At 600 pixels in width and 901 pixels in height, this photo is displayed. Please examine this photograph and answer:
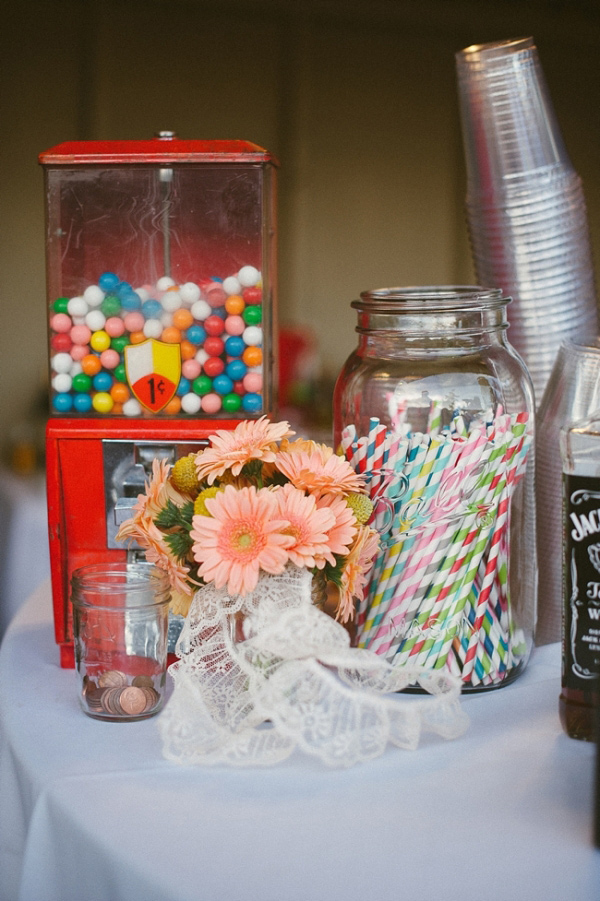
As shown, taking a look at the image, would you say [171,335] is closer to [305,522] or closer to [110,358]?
[110,358]

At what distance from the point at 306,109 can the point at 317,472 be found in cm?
360

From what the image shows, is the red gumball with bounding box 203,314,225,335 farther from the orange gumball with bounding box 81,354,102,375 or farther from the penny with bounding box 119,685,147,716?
the penny with bounding box 119,685,147,716

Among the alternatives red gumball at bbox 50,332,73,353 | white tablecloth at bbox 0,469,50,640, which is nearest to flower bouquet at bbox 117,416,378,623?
red gumball at bbox 50,332,73,353

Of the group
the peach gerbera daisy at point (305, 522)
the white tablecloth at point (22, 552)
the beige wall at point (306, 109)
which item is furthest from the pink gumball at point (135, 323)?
the beige wall at point (306, 109)

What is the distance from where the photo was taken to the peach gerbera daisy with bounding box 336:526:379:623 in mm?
801

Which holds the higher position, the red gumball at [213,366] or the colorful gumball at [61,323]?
the colorful gumball at [61,323]

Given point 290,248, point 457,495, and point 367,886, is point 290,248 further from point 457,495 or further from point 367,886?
point 367,886

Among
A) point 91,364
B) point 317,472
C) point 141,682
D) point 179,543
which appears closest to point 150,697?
point 141,682

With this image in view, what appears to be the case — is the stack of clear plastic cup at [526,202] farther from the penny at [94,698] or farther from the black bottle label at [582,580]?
the penny at [94,698]

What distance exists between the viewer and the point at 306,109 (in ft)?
13.3

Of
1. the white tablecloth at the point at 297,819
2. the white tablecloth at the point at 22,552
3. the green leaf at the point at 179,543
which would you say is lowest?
the white tablecloth at the point at 22,552

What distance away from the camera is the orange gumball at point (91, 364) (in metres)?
0.98

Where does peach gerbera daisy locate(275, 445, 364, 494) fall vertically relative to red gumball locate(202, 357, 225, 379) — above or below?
below

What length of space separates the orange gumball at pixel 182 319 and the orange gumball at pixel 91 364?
9 centimetres
